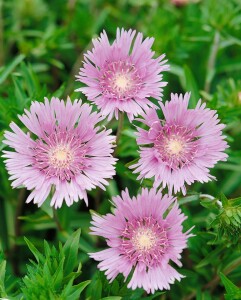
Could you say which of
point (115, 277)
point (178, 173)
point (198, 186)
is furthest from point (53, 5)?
point (115, 277)

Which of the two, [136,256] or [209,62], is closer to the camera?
[136,256]

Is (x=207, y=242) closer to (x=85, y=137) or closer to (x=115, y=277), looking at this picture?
(x=115, y=277)

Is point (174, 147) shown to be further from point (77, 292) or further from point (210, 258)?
point (77, 292)

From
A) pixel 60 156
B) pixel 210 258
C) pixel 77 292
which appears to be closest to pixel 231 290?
pixel 210 258

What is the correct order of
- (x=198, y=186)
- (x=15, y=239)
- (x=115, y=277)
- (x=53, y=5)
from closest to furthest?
1. (x=115, y=277)
2. (x=15, y=239)
3. (x=198, y=186)
4. (x=53, y=5)

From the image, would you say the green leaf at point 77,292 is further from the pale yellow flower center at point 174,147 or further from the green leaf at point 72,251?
the pale yellow flower center at point 174,147

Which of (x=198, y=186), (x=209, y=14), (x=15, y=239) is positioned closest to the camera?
(x=15, y=239)

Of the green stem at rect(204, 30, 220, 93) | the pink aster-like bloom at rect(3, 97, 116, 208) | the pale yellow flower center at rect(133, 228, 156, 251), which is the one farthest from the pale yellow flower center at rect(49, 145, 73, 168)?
the green stem at rect(204, 30, 220, 93)
